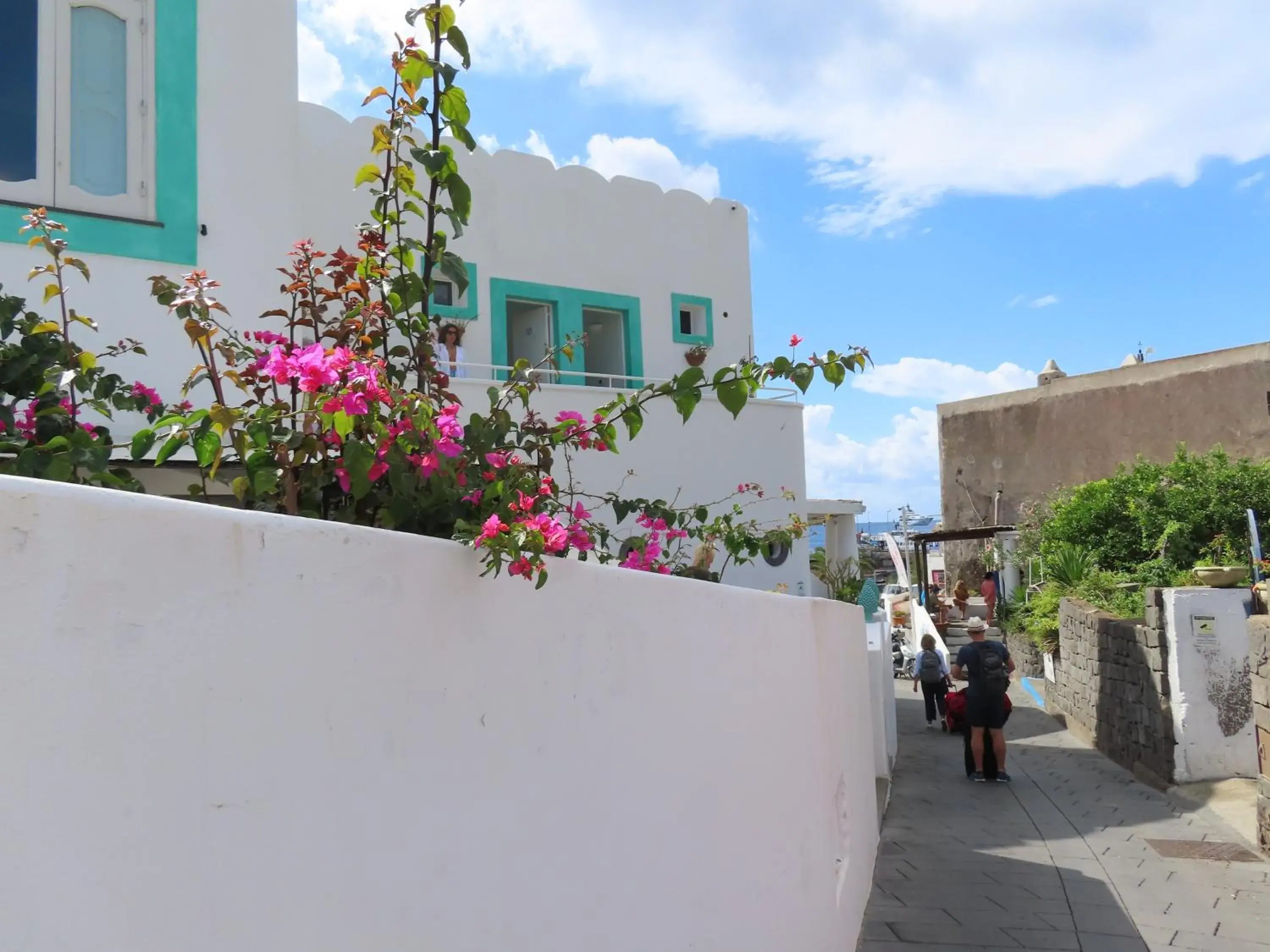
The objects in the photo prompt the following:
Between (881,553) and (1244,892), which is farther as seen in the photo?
(881,553)

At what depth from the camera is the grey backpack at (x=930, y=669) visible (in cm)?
1586

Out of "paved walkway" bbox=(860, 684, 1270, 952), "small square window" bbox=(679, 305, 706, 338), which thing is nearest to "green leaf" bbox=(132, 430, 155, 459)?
"paved walkway" bbox=(860, 684, 1270, 952)

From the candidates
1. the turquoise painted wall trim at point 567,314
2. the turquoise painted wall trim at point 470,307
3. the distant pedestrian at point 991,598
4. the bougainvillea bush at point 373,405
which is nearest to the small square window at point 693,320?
the turquoise painted wall trim at point 567,314

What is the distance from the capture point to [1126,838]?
891cm

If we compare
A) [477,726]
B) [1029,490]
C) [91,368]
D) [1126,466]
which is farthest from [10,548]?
[1029,490]

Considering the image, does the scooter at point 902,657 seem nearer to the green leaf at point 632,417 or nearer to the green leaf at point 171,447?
the green leaf at point 632,417

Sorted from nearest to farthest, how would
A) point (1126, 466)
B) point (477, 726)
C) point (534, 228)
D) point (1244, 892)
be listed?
point (477, 726) → point (1244, 892) → point (534, 228) → point (1126, 466)

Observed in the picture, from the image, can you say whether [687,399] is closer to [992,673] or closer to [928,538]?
[992,673]

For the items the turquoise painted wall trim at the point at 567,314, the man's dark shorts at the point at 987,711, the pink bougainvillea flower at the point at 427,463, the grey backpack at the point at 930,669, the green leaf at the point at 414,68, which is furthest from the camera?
the grey backpack at the point at 930,669

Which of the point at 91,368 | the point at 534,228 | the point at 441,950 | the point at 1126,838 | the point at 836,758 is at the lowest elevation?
the point at 1126,838

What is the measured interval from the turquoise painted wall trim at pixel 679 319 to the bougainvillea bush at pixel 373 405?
31.7ft

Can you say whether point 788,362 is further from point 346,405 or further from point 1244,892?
point 1244,892

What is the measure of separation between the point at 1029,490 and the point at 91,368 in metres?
25.7

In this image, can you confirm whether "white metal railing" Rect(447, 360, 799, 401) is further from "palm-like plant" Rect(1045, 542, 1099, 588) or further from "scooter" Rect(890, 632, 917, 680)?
"scooter" Rect(890, 632, 917, 680)
